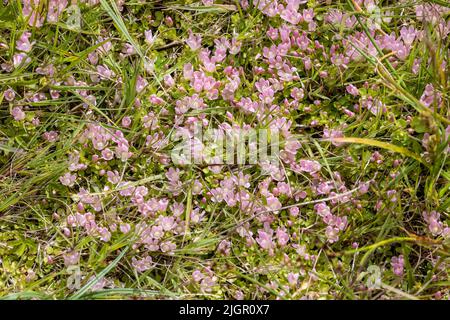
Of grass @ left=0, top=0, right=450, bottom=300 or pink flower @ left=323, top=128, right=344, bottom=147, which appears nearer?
grass @ left=0, top=0, right=450, bottom=300

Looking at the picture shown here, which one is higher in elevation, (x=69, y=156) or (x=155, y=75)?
(x=155, y=75)

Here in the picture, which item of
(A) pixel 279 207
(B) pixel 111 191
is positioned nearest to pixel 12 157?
(B) pixel 111 191

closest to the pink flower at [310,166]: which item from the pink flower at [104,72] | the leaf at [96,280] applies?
the leaf at [96,280]

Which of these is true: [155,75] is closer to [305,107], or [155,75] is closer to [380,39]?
[305,107]

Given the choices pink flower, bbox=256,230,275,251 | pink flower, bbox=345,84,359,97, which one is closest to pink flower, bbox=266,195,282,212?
pink flower, bbox=256,230,275,251

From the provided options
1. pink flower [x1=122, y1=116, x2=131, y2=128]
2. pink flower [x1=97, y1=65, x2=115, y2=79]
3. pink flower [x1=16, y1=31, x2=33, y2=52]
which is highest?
pink flower [x1=16, y1=31, x2=33, y2=52]

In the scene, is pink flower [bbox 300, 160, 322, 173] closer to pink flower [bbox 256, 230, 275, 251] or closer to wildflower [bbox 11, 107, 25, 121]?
pink flower [bbox 256, 230, 275, 251]

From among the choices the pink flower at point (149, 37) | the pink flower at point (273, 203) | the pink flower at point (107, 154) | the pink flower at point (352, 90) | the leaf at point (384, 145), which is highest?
the pink flower at point (149, 37)

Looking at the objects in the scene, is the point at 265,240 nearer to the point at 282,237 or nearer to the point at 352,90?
the point at 282,237

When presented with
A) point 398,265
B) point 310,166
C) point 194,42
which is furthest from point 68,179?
point 398,265

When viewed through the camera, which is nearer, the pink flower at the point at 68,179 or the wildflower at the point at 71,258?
the wildflower at the point at 71,258

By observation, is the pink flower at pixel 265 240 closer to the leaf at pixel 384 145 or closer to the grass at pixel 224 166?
the grass at pixel 224 166
